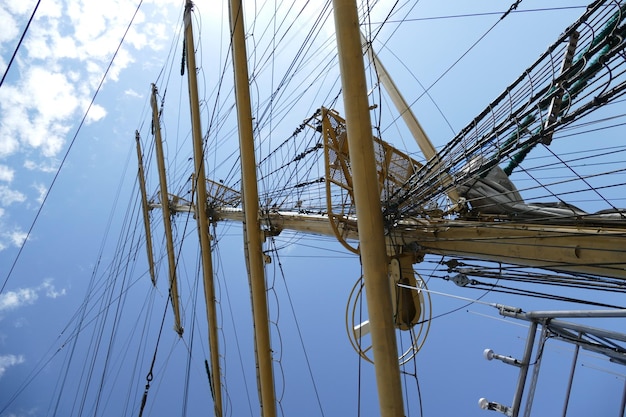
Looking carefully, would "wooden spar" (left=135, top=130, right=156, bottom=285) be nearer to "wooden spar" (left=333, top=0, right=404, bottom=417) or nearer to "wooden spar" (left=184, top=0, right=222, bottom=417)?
"wooden spar" (left=184, top=0, right=222, bottom=417)

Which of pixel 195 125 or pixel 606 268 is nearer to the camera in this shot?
pixel 606 268

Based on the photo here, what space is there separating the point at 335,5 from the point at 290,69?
3.50 metres

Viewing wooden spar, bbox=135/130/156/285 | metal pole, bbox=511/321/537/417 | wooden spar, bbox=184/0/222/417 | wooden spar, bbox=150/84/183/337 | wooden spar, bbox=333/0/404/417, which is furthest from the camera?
wooden spar, bbox=135/130/156/285

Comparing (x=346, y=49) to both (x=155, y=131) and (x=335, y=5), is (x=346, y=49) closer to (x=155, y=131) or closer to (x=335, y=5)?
(x=335, y=5)

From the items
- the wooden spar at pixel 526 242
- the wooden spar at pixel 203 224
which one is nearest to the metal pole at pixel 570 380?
the wooden spar at pixel 526 242

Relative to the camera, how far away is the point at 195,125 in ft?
30.5

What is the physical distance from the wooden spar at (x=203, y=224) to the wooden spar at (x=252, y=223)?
5.63ft

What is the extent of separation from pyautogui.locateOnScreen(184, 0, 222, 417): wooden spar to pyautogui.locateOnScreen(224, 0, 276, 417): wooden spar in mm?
1716

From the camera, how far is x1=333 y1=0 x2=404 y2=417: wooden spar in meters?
2.54

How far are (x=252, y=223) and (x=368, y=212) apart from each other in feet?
11.7

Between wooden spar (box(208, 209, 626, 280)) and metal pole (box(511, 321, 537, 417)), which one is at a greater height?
wooden spar (box(208, 209, 626, 280))

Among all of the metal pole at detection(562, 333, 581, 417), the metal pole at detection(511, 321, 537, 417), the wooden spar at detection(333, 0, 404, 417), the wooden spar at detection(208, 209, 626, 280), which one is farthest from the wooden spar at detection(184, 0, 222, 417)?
the metal pole at detection(562, 333, 581, 417)

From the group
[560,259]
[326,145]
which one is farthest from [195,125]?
[560,259]

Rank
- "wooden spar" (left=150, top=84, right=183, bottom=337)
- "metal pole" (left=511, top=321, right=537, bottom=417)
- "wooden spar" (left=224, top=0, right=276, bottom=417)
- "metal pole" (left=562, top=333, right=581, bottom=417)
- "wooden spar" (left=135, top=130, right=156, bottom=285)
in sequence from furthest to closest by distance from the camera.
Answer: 1. "wooden spar" (left=135, top=130, right=156, bottom=285)
2. "wooden spar" (left=150, top=84, right=183, bottom=337)
3. "wooden spar" (left=224, top=0, right=276, bottom=417)
4. "metal pole" (left=511, top=321, right=537, bottom=417)
5. "metal pole" (left=562, top=333, right=581, bottom=417)
